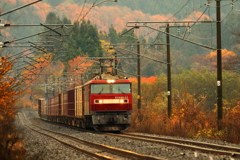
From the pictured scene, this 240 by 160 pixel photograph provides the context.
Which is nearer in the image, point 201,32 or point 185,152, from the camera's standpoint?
point 185,152

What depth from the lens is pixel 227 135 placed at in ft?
61.4

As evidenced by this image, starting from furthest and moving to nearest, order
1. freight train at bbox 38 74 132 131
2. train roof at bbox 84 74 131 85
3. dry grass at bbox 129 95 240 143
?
train roof at bbox 84 74 131 85, freight train at bbox 38 74 132 131, dry grass at bbox 129 95 240 143

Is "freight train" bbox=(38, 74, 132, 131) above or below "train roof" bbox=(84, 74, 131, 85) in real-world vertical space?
below

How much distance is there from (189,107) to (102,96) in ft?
16.8

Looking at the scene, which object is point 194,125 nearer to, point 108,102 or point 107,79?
point 108,102

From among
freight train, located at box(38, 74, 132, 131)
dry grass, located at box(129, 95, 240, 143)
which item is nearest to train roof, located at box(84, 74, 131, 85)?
freight train, located at box(38, 74, 132, 131)

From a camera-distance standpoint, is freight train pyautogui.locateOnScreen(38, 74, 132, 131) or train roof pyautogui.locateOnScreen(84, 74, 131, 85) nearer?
freight train pyautogui.locateOnScreen(38, 74, 132, 131)

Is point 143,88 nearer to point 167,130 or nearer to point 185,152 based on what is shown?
point 167,130

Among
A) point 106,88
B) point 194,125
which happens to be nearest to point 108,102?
point 106,88

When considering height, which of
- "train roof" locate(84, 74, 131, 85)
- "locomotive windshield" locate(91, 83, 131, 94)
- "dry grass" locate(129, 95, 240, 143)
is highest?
"train roof" locate(84, 74, 131, 85)

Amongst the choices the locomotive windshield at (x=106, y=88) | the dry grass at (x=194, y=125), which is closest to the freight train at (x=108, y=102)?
the locomotive windshield at (x=106, y=88)

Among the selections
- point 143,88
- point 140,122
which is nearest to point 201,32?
point 143,88

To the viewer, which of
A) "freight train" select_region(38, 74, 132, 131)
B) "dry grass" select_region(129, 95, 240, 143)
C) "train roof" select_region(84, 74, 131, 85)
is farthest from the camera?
"train roof" select_region(84, 74, 131, 85)

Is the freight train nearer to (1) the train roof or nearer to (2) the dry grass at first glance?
(1) the train roof
